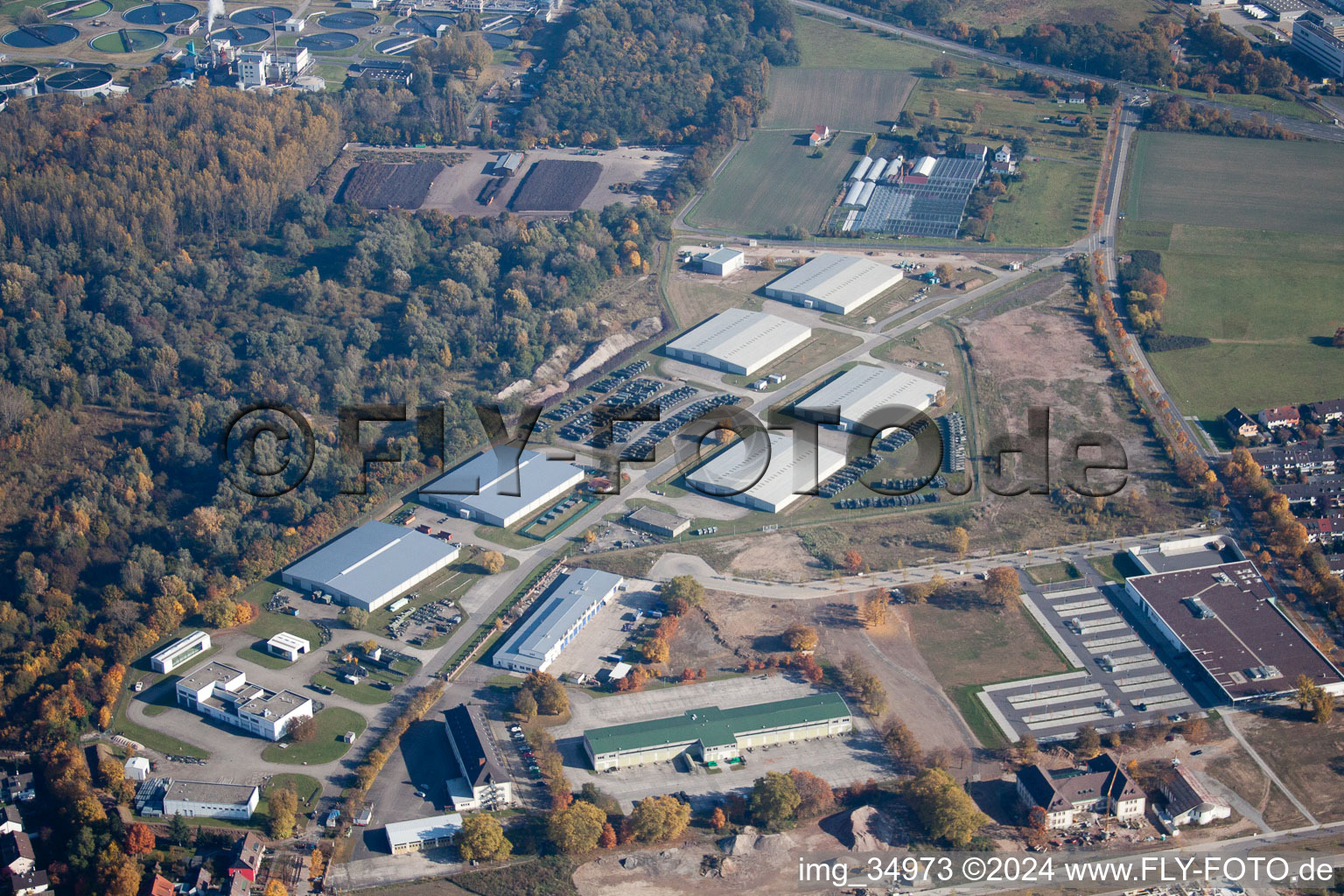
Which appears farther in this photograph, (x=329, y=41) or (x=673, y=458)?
(x=329, y=41)

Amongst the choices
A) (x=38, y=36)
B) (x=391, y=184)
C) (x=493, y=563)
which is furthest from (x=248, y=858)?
(x=38, y=36)

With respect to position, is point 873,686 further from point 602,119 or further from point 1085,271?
point 602,119

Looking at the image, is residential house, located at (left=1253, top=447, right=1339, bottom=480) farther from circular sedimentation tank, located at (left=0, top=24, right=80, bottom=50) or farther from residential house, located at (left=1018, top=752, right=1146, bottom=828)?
circular sedimentation tank, located at (left=0, top=24, right=80, bottom=50)

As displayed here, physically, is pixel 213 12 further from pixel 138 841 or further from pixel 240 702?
pixel 138 841

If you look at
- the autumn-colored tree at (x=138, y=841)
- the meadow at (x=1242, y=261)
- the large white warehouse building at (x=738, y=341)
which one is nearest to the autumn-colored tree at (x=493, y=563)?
the autumn-colored tree at (x=138, y=841)

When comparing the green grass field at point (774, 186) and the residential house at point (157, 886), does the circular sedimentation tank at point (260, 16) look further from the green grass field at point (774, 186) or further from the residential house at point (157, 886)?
the residential house at point (157, 886)

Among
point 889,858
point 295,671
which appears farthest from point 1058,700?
point 295,671
